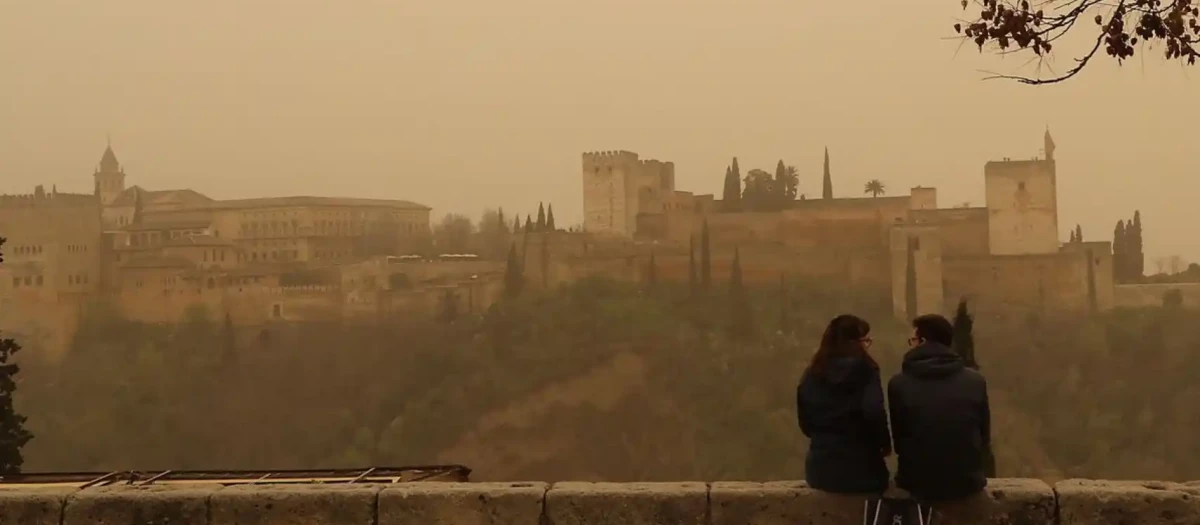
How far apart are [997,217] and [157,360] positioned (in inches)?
1561

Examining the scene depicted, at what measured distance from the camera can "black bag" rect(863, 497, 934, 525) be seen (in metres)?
3.68

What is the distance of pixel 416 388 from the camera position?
5366cm

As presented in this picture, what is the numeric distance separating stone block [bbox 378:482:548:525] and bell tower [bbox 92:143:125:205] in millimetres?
73429

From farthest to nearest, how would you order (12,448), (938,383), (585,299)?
(585,299) < (12,448) < (938,383)

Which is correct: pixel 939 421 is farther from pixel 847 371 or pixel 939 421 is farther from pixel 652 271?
pixel 652 271

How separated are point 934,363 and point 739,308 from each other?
50.1 meters

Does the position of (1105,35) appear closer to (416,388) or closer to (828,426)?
(828,426)

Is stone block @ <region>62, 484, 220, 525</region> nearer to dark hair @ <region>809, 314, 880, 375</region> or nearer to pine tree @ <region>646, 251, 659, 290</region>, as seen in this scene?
dark hair @ <region>809, 314, 880, 375</region>

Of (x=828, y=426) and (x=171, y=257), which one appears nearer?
(x=828, y=426)

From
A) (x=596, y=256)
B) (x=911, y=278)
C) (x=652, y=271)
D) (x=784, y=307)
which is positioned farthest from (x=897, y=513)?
(x=596, y=256)

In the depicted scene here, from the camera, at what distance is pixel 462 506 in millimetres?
4102

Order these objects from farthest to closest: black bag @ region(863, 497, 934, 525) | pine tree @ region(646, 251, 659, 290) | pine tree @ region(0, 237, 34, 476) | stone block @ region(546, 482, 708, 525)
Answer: pine tree @ region(646, 251, 659, 290) → pine tree @ region(0, 237, 34, 476) → stone block @ region(546, 482, 708, 525) → black bag @ region(863, 497, 934, 525)

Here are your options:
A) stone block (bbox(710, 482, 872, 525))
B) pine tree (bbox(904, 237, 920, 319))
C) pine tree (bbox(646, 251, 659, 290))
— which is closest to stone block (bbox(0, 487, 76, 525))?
stone block (bbox(710, 482, 872, 525))

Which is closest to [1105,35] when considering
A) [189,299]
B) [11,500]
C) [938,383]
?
[938,383]
